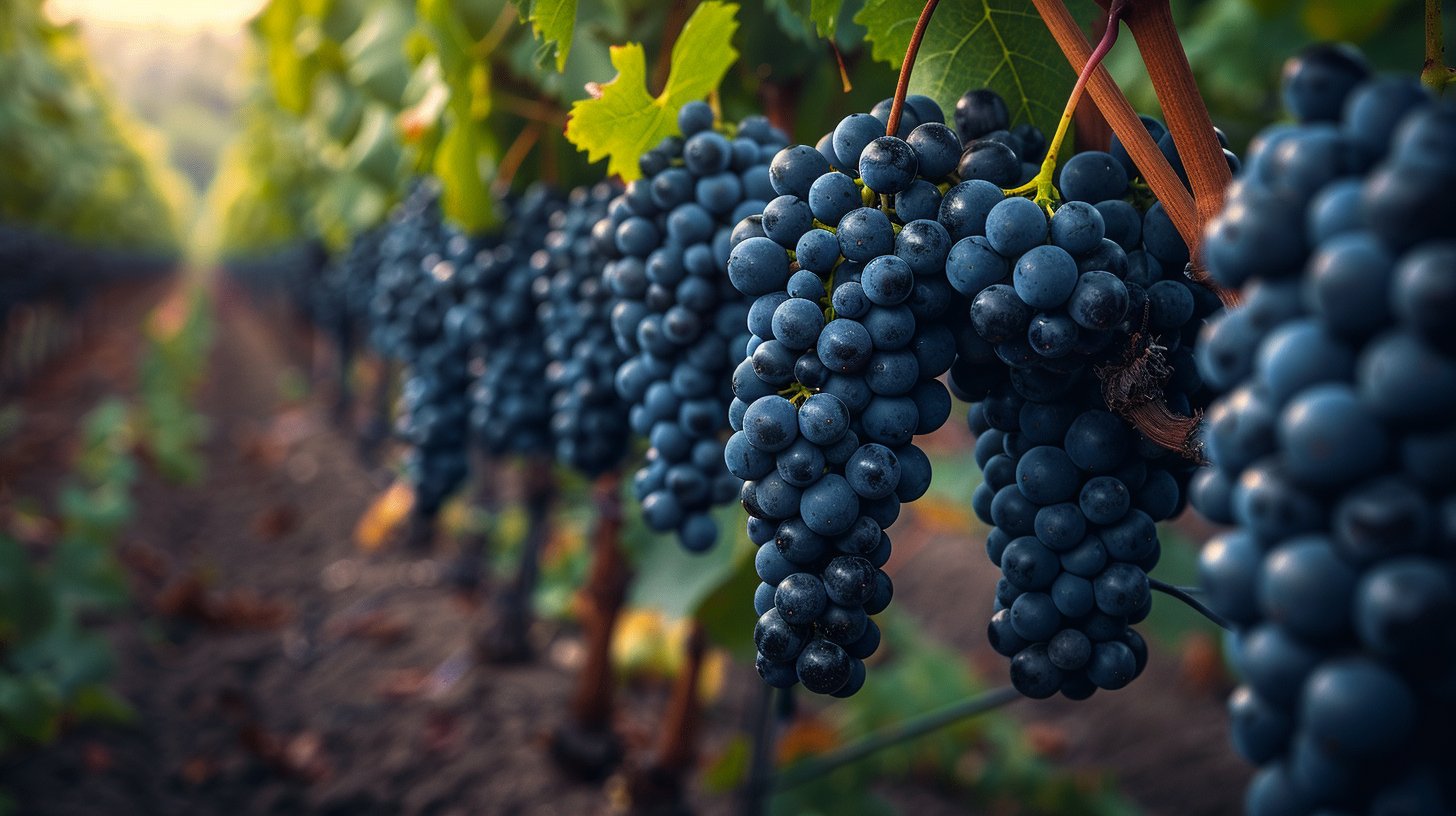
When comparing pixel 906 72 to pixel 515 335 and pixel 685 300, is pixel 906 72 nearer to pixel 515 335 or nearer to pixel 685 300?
pixel 685 300

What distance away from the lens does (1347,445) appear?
0.56 metres

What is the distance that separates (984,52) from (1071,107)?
0.34 m

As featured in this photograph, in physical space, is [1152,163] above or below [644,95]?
below

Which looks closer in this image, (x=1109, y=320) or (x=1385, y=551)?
(x=1385, y=551)

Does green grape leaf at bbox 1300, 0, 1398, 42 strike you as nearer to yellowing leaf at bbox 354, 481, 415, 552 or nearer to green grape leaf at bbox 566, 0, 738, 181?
green grape leaf at bbox 566, 0, 738, 181

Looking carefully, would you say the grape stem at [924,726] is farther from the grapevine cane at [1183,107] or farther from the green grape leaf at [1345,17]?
the green grape leaf at [1345,17]

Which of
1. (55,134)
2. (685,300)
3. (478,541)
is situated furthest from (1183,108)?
(55,134)

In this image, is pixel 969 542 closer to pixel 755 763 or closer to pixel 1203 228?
pixel 755 763

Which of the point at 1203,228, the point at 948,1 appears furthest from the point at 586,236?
the point at 1203,228

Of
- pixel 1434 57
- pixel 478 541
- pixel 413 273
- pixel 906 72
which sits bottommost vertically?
pixel 478 541

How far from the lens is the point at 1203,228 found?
0.85 metres

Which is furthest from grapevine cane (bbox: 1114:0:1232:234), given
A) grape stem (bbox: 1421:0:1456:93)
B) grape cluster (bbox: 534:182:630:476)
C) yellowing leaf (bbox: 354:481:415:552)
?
yellowing leaf (bbox: 354:481:415:552)

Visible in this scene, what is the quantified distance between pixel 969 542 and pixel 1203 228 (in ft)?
22.2

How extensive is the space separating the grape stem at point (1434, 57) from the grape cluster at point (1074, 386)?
0.81 feet
